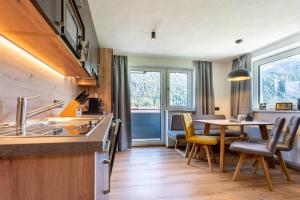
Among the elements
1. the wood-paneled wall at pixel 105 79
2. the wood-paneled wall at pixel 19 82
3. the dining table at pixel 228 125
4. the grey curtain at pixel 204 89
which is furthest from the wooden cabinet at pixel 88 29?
the grey curtain at pixel 204 89

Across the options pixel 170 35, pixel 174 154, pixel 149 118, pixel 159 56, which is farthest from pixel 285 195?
pixel 159 56

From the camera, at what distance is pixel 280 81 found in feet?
11.8

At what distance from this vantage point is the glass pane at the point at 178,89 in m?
4.68

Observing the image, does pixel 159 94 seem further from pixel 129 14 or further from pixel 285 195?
pixel 285 195

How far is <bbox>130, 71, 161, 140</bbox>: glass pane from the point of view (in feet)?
14.9

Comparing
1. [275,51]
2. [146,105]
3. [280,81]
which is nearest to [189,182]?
[146,105]

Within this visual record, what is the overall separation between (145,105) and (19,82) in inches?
136

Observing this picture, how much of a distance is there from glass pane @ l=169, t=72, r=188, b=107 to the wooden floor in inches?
69.0

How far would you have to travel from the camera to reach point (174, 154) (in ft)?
12.4

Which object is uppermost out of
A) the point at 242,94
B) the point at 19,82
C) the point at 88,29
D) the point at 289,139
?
the point at 88,29

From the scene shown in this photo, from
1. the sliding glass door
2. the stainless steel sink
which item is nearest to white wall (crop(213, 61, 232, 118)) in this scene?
the sliding glass door

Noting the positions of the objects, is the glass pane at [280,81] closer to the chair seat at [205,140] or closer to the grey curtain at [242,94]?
the grey curtain at [242,94]

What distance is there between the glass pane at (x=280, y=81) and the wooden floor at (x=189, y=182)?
1.39 metres

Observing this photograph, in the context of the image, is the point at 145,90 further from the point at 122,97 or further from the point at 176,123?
the point at 176,123
